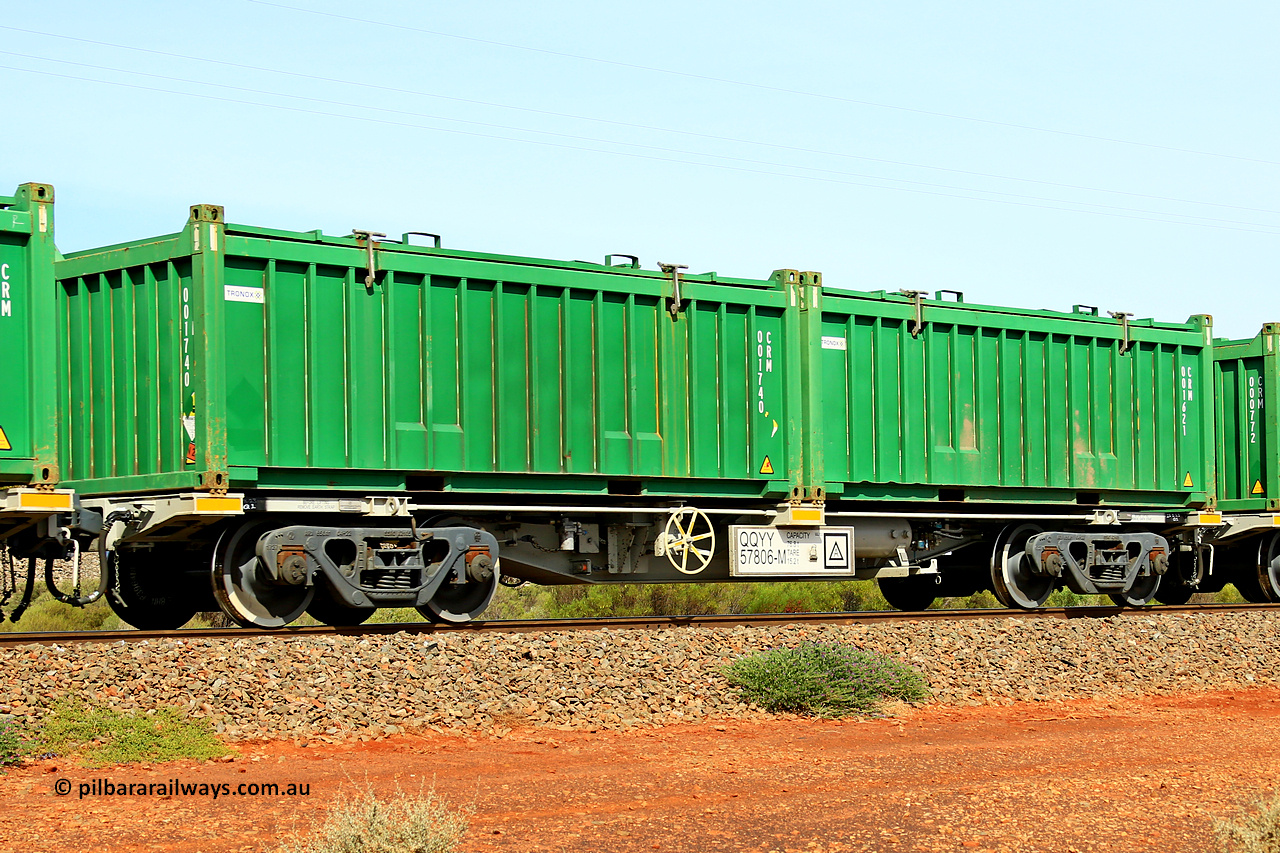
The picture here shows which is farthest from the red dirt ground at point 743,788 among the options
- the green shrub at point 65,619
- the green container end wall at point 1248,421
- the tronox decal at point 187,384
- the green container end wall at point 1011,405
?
the green shrub at point 65,619

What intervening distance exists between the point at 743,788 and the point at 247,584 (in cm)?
570

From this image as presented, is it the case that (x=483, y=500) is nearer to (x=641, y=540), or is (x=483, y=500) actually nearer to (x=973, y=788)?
(x=641, y=540)

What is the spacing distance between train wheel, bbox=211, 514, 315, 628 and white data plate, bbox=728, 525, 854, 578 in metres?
4.76

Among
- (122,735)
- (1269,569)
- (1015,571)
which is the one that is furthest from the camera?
(1269,569)

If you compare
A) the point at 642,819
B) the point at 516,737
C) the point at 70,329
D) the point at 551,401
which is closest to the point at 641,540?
the point at 551,401

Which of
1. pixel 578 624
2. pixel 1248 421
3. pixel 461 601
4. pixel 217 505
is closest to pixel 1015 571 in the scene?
pixel 1248 421

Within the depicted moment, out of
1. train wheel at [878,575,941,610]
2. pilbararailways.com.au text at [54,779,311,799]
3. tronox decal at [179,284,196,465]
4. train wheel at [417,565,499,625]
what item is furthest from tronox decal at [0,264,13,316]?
train wheel at [878,575,941,610]

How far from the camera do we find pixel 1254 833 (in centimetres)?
679

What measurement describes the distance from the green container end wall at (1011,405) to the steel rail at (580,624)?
156cm

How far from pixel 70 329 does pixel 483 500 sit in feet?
13.8

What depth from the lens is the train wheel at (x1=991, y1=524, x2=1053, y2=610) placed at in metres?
17.3

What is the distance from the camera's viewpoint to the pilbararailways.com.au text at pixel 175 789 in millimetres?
8227

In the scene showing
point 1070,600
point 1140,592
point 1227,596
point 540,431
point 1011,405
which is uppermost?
point 1011,405

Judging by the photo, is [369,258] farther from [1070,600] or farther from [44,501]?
[1070,600]
